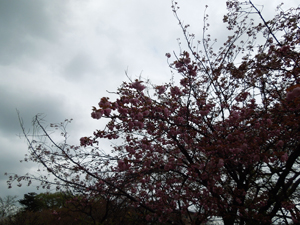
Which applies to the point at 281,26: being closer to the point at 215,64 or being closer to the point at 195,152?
the point at 215,64

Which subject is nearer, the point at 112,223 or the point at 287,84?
the point at 287,84

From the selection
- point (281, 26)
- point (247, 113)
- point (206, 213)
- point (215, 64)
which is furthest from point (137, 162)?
point (281, 26)

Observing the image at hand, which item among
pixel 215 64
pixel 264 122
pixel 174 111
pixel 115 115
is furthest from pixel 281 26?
pixel 115 115

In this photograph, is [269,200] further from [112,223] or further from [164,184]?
[112,223]

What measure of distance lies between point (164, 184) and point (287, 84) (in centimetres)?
459

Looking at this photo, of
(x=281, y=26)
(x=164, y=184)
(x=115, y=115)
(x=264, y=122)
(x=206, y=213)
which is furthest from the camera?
(x=164, y=184)

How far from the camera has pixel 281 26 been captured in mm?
4891

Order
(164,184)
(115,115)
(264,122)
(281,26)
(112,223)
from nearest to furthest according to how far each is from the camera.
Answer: (115,115) < (264,122) < (281,26) < (164,184) < (112,223)

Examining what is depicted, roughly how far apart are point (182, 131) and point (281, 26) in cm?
385

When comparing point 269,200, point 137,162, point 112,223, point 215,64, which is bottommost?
point 112,223

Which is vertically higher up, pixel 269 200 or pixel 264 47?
pixel 264 47

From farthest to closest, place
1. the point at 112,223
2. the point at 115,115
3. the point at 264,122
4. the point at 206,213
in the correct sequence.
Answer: the point at 112,223 < the point at 206,213 < the point at 264,122 < the point at 115,115

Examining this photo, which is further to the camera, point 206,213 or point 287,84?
point 287,84

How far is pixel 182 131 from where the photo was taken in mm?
4742
